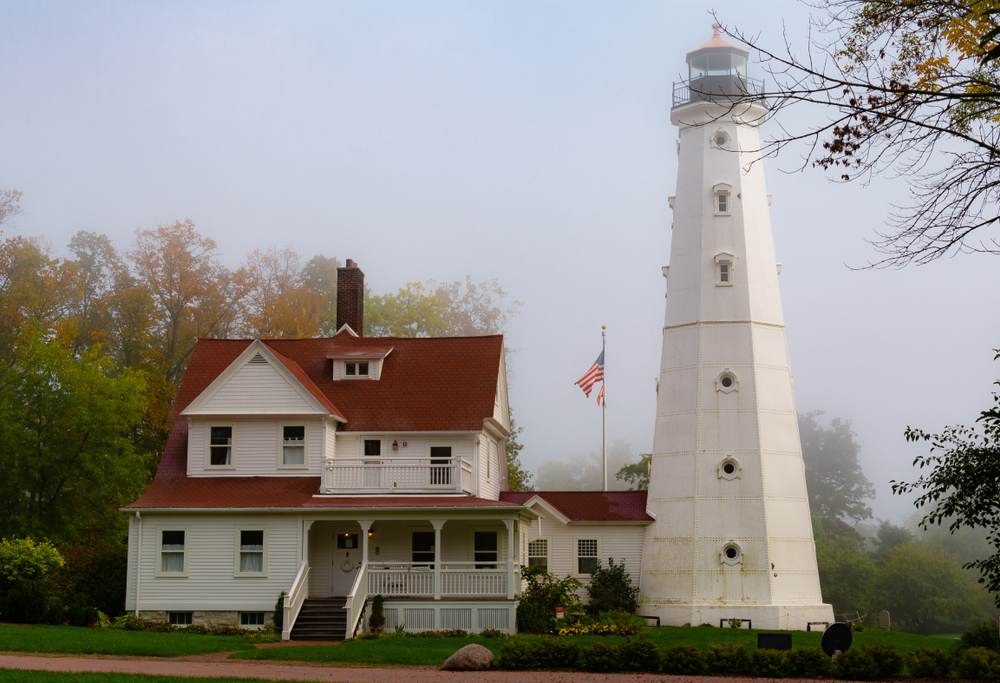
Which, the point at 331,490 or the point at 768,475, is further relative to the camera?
the point at 768,475

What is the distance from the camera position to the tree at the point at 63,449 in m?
34.4

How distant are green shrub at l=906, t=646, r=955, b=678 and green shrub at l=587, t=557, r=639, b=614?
12.7 meters

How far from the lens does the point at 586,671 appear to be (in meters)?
17.7

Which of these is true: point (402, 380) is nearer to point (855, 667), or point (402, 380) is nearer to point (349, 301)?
point (349, 301)

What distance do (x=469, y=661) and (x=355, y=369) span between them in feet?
46.2

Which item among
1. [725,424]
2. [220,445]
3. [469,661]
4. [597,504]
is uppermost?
[725,424]

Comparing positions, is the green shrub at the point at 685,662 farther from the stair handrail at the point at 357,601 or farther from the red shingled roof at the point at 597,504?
the red shingled roof at the point at 597,504

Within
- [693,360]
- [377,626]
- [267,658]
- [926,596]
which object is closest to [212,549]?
[377,626]

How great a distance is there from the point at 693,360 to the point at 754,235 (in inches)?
179

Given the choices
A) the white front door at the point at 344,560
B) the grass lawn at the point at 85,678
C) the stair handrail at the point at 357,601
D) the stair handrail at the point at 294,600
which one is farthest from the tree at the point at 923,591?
the grass lawn at the point at 85,678

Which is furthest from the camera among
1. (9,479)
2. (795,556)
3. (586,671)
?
(9,479)

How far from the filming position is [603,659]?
696 inches

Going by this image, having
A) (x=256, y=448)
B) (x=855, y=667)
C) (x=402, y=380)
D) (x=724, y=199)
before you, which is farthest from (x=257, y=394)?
(x=855, y=667)

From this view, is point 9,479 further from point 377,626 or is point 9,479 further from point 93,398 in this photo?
point 377,626
